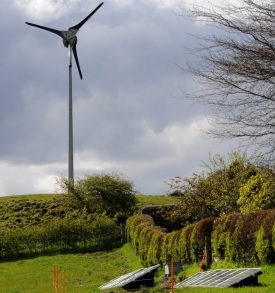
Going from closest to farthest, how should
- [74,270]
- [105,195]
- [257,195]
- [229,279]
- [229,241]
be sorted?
[229,279]
[229,241]
[257,195]
[74,270]
[105,195]

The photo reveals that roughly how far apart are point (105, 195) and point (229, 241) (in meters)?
31.4

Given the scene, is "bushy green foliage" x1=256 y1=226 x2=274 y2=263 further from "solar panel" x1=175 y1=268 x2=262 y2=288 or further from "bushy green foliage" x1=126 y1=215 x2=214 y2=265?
"bushy green foliage" x1=126 y1=215 x2=214 y2=265

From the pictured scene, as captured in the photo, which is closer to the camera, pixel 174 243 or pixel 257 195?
pixel 174 243

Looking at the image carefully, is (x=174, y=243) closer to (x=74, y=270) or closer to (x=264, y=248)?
(x=264, y=248)

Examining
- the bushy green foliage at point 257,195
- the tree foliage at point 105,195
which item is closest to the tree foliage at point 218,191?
the bushy green foliage at point 257,195

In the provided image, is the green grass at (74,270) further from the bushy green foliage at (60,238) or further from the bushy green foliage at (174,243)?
the bushy green foliage at (60,238)

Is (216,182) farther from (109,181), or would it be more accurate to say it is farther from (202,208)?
(109,181)

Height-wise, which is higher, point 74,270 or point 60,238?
point 60,238

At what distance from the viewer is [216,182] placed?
32656mm

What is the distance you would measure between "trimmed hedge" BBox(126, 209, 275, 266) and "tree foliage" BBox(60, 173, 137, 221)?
2396 cm

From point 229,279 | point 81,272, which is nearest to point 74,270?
point 81,272

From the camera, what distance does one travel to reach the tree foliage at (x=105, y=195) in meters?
47.7

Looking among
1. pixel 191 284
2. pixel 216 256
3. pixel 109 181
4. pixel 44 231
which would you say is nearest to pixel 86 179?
pixel 109 181

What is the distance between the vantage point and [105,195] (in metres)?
48.9
